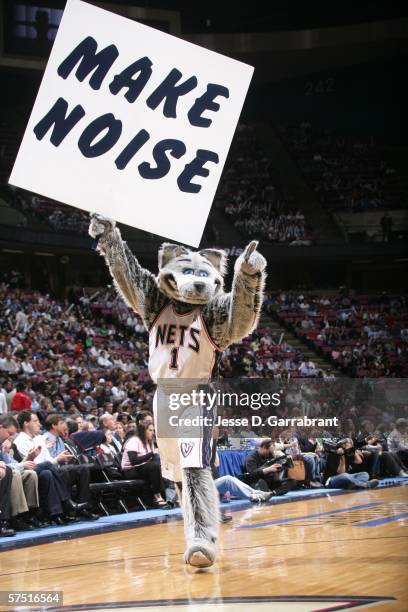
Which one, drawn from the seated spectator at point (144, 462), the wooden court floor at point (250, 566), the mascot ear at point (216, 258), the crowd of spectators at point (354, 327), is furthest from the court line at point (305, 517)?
the crowd of spectators at point (354, 327)

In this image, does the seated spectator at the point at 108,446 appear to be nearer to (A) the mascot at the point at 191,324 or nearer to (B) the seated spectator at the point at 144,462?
(B) the seated spectator at the point at 144,462

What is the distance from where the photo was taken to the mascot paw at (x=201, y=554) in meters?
4.10

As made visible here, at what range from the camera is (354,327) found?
19.6 metres

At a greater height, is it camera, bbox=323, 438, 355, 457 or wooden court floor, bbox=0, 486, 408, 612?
camera, bbox=323, 438, 355, 457

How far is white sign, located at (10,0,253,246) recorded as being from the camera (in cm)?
387

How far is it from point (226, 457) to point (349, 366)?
12336 mm

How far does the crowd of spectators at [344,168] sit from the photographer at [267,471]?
1620cm

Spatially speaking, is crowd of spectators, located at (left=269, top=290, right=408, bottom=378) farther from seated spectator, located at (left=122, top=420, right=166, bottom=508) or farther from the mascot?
the mascot

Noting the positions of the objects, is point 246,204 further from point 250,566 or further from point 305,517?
point 250,566

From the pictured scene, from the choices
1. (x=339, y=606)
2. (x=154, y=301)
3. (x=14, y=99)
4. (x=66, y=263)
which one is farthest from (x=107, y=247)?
(x=14, y=99)

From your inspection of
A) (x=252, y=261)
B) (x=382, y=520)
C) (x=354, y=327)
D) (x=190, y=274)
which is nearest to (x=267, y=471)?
(x=382, y=520)

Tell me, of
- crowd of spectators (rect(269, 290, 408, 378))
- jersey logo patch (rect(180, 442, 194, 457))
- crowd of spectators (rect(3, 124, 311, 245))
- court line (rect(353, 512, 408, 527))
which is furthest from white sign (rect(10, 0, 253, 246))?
crowd of spectators (rect(3, 124, 311, 245))

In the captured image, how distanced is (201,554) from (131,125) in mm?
1961

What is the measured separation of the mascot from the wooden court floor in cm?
29
